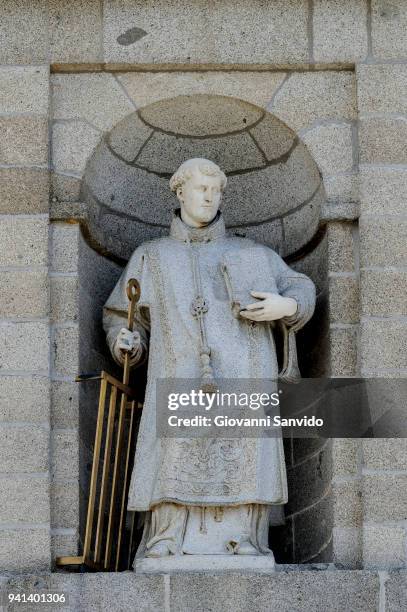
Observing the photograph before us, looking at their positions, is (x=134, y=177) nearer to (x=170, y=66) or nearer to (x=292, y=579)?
(x=170, y=66)

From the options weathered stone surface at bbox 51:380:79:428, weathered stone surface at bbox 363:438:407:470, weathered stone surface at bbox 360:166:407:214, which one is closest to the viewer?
weathered stone surface at bbox 363:438:407:470

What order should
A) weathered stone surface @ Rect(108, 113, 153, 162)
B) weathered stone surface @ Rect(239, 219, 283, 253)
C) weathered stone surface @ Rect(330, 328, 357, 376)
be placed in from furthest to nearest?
weathered stone surface @ Rect(239, 219, 283, 253)
weathered stone surface @ Rect(108, 113, 153, 162)
weathered stone surface @ Rect(330, 328, 357, 376)

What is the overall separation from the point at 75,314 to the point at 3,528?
91cm

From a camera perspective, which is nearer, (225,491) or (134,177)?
(225,491)

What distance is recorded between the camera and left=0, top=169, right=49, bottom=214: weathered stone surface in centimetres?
898

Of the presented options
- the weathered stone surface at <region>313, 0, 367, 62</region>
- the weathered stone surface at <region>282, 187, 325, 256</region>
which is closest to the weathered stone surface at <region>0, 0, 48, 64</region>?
the weathered stone surface at <region>313, 0, 367, 62</region>

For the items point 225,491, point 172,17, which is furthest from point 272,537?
point 172,17

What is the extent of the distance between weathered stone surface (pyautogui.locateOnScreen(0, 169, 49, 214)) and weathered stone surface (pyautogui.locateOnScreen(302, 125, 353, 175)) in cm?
107

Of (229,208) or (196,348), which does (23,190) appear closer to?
(196,348)

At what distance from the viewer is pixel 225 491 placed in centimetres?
854

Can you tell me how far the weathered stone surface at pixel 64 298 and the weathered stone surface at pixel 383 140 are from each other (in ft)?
4.09

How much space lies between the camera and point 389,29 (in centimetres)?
928

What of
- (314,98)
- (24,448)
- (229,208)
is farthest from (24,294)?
(314,98)

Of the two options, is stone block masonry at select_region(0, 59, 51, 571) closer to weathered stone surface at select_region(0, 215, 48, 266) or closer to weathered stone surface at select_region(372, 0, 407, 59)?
weathered stone surface at select_region(0, 215, 48, 266)
